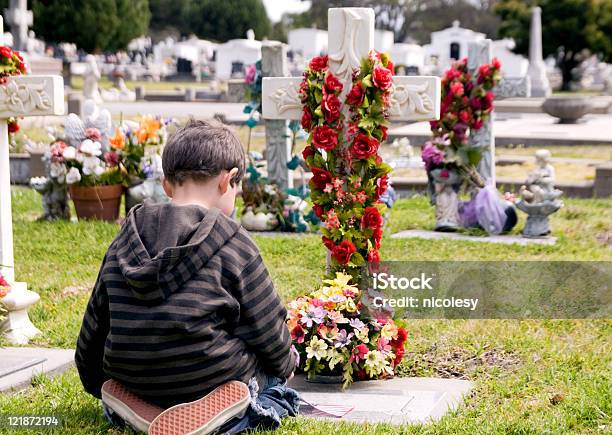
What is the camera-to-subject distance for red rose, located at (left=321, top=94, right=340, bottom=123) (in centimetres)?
433

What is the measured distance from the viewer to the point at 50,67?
35.3m

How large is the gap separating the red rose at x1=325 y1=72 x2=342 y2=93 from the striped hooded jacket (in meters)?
1.11

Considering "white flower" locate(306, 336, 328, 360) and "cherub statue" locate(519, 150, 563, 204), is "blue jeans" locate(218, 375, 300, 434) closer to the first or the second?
"white flower" locate(306, 336, 328, 360)

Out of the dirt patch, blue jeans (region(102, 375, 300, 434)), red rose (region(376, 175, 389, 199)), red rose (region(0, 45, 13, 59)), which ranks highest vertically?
red rose (region(0, 45, 13, 59))

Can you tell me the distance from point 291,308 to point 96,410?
→ 989 mm

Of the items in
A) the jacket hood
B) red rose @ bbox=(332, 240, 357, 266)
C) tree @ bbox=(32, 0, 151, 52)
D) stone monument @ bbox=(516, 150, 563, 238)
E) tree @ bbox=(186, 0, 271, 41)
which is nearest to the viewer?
the jacket hood

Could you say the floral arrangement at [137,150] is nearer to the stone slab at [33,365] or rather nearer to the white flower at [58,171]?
the white flower at [58,171]

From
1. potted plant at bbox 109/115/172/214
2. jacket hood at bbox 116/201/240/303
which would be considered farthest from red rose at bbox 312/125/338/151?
potted plant at bbox 109/115/172/214

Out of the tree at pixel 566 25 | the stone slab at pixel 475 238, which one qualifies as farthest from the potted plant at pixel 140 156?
the tree at pixel 566 25

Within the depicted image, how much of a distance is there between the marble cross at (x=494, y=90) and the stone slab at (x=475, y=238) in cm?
86

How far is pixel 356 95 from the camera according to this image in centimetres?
432

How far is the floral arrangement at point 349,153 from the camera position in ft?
A: 14.2

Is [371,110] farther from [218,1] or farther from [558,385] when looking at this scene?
[218,1]

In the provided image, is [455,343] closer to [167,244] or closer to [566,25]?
[167,244]
